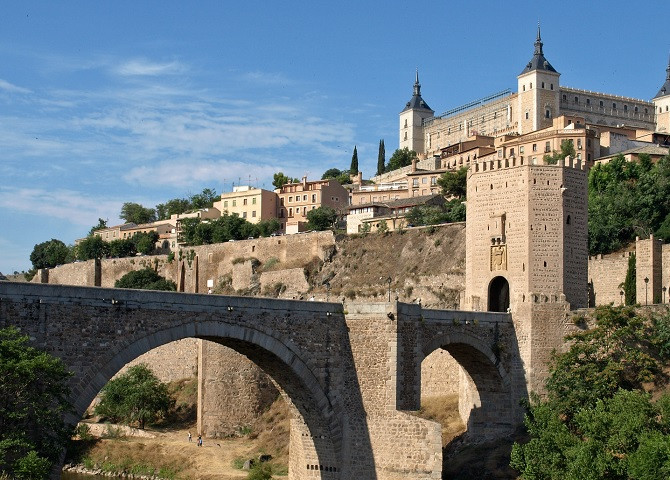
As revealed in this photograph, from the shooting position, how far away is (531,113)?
307ft

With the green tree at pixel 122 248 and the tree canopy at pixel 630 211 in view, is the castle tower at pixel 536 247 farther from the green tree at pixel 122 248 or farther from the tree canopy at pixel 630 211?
the green tree at pixel 122 248

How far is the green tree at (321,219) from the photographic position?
3297 inches

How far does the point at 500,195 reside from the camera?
1555 inches

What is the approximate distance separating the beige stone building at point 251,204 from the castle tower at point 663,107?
124 ft

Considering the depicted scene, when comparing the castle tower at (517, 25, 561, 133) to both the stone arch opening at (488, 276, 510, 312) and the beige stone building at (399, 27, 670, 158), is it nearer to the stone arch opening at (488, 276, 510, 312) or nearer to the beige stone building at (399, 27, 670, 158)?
the beige stone building at (399, 27, 670, 158)

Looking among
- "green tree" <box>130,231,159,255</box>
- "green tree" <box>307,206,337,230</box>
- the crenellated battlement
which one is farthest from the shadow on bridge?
"green tree" <box>130,231,159,255</box>

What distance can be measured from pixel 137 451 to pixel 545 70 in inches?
2428

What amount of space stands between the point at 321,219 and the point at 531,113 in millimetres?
23017

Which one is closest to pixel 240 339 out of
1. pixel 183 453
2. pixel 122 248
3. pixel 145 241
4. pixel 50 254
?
pixel 183 453

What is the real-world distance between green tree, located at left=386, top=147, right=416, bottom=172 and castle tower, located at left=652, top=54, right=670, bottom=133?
24.8m

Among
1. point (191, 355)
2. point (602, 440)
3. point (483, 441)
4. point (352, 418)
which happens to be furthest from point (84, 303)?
point (191, 355)

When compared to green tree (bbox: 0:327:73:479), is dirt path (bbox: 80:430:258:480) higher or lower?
lower

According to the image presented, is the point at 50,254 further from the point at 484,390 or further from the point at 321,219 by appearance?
the point at 484,390

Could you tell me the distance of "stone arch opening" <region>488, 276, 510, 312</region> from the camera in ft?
133
